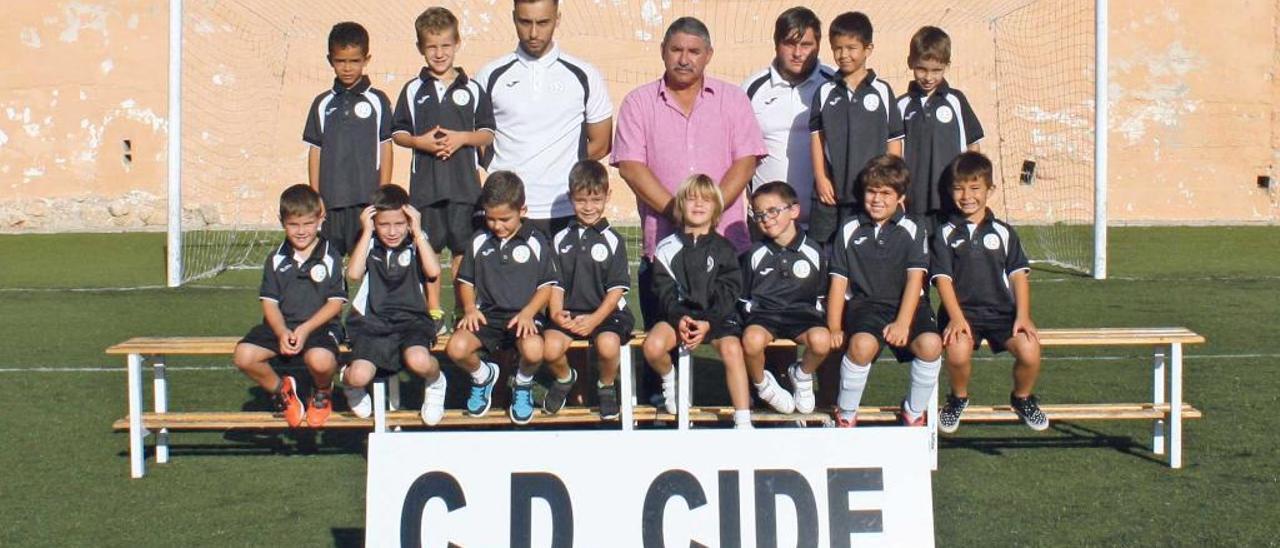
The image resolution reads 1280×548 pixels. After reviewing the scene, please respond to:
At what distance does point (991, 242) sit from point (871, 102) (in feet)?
2.82

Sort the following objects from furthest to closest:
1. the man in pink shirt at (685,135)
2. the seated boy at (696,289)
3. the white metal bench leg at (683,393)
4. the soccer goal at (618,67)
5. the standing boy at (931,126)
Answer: the soccer goal at (618,67) < the standing boy at (931,126) < the man in pink shirt at (685,135) < the seated boy at (696,289) < the white metal bench leg at (683,393)

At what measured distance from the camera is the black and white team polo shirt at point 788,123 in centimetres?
654

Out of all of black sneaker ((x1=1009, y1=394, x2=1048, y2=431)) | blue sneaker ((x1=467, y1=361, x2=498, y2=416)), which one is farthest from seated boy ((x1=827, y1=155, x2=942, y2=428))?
blue sneaker ((x1=467, y1=361, x2=498, y2=416))

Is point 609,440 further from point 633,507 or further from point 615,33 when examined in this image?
point 615,33

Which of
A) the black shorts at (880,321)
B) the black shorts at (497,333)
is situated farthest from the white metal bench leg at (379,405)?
the black shorts at (880,321)

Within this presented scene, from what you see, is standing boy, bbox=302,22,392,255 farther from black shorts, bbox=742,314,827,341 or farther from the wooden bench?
black shorts, bbox=742,314,827,341

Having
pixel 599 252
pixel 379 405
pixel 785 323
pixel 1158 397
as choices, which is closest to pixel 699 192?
pixel 599 252

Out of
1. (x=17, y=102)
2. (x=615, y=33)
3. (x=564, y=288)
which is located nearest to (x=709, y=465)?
(x=564, y=288)

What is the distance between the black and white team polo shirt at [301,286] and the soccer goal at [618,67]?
10.5 metres

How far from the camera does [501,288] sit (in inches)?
229

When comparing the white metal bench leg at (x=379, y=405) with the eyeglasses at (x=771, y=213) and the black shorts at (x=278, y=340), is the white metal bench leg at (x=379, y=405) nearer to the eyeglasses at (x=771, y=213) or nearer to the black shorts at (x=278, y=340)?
the black shorts at (x=278, y=340)

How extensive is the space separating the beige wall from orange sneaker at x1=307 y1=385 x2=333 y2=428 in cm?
1103

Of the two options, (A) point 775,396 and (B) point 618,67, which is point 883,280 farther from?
(B) point 618,67

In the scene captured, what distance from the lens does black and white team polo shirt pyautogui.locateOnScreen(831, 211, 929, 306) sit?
571cm
